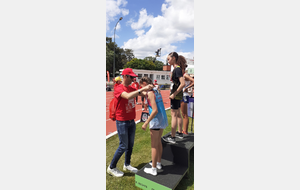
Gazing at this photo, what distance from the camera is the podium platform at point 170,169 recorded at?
Result: 2.35 metres

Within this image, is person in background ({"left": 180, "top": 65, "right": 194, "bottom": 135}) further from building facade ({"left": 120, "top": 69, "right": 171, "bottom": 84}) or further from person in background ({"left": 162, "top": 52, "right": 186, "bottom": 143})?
building facade ({"left": 120, "top": 69, "right": 171, "bottom": 84})

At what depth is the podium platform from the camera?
7.72ft

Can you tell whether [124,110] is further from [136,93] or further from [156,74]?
[156,74]

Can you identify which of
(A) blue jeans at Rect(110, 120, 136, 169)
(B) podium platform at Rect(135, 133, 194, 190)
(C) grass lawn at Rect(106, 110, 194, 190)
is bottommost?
(C) grass lawn at Rect(106, 110, 194, 190)

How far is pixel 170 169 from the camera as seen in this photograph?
270 centimetres

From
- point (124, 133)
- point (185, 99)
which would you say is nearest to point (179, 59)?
point (185, 99)

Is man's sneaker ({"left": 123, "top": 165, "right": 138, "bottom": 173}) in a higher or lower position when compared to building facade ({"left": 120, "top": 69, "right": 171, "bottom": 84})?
lower

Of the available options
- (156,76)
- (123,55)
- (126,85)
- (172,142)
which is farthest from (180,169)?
(123,55)

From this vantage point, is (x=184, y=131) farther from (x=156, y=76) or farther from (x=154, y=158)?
(x=156, y=76)

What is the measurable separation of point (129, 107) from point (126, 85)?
0.40m

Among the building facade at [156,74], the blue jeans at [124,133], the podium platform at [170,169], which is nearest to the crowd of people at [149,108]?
the blue jeans at [124,133]

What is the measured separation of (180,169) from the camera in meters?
2.69

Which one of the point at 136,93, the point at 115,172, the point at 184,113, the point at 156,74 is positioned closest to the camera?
the point at 136,93

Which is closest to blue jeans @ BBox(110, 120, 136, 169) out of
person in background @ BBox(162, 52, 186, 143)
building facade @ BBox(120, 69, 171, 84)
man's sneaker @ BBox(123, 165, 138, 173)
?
man's sneaker @ BBox(123, 165, 138, 173)
